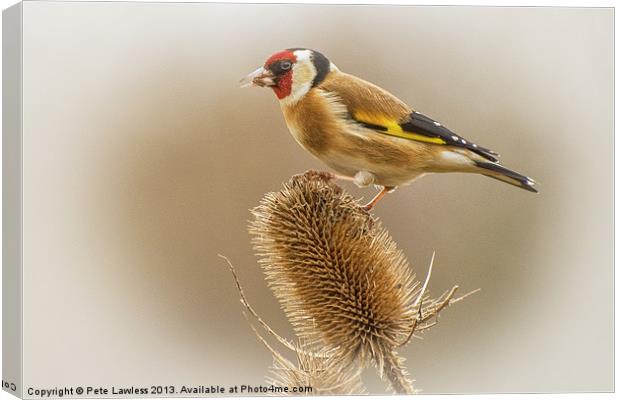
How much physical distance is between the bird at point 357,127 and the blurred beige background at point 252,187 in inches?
2.9

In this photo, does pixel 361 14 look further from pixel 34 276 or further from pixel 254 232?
pixel 34 276

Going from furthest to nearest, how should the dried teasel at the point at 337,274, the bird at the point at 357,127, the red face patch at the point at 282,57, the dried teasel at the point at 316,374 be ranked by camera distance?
1. the red face patch at the point at 282,57
2. the bird at the point at 357,127
3. the dried teasel at the point at 316,374
4. the dried teasel at the point at 337,274

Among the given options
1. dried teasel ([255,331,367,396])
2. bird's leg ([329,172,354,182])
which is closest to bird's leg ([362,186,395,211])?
bird's leg ([329,172,354,182])

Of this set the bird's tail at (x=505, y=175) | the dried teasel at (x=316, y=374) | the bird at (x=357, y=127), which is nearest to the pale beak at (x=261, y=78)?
the bird at (x=357, y=127)

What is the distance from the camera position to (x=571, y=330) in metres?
4.81

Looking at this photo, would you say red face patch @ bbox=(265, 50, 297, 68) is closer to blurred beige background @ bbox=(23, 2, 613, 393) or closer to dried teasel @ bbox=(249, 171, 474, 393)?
blurred beige background @ bbox=(23, 2, 613, 393)

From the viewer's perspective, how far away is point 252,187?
4.54m

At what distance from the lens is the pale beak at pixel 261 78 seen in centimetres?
450

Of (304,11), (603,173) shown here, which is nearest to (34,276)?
(304,11)

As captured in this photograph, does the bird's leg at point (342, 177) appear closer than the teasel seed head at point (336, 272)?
No

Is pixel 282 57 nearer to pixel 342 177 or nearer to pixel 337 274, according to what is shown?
pixel 342 177

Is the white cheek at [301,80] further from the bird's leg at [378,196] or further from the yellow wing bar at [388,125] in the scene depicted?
the bird's leg at [378,196]

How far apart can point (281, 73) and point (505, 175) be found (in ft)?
3.58

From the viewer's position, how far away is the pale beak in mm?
4500
